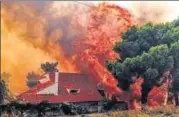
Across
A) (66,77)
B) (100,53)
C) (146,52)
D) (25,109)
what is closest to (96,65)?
(100,53)

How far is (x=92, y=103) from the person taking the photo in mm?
22422

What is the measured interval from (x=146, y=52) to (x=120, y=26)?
5269 mm

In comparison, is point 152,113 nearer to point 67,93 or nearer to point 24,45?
point 67,93

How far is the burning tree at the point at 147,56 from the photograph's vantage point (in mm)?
20438

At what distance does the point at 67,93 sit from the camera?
2262 cm

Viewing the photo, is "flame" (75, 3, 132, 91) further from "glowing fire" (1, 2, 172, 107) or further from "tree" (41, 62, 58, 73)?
Result: "tree" (41, 62, 58, 73)

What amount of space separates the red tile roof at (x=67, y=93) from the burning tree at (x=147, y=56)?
8.92 ft

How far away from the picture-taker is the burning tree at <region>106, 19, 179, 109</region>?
20.4 meters

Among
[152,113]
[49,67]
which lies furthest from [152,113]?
[49,67]

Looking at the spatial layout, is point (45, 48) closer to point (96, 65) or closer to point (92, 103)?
point (96, 65)

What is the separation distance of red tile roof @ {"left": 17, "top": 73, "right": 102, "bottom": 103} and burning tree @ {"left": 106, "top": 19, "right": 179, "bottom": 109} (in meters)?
2.72

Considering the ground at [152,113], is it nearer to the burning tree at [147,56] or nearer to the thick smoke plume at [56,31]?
the burning tree at [147,56]

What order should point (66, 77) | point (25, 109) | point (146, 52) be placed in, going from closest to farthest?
point (25, 109), point (146, 52), point (66, 77)

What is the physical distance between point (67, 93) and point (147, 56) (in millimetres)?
6190
